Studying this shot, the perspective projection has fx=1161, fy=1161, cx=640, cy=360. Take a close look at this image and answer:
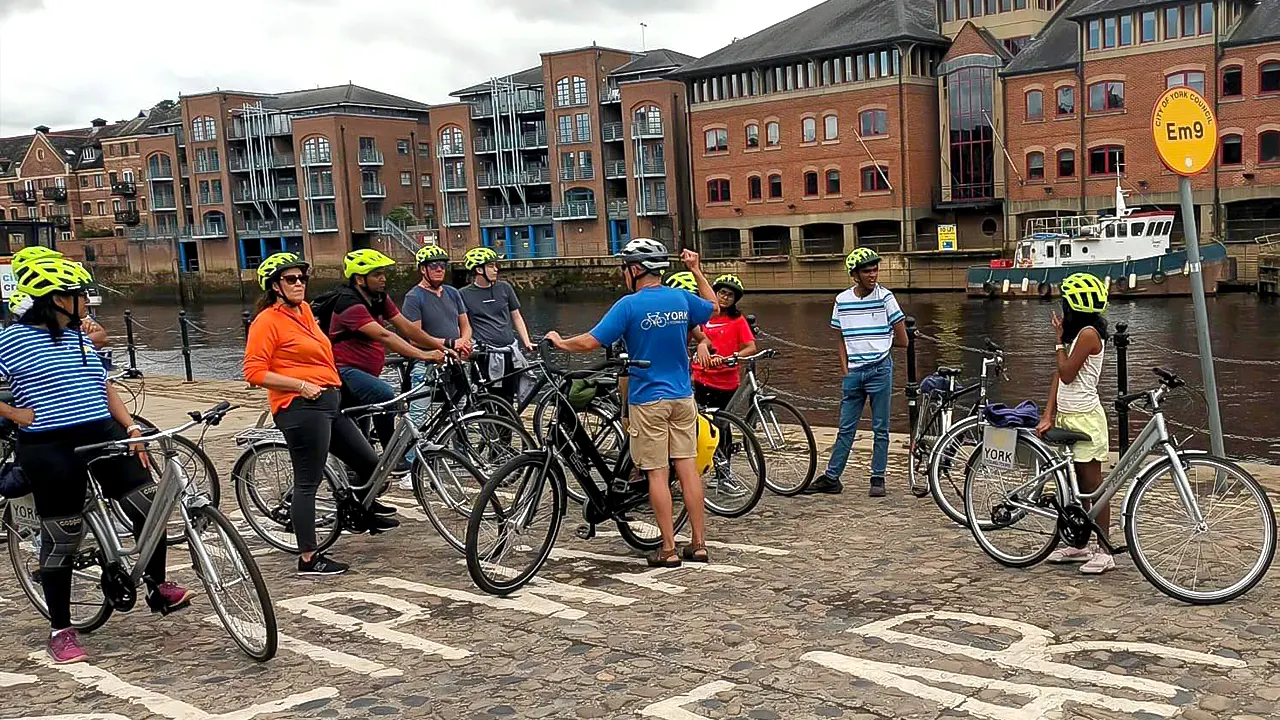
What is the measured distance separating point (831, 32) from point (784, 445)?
5785 cm

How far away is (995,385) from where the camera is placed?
23609 millimetres

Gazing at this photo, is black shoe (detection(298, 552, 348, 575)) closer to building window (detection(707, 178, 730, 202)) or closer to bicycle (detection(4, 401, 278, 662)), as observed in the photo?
bicycle (detection(4, 401, 278, 662))

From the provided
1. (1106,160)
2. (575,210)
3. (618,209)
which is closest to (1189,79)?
(1106,160)

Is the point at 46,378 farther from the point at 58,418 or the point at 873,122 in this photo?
the point at 873,122

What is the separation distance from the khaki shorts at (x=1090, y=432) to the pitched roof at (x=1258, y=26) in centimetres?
5111

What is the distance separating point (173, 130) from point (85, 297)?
3897 inches

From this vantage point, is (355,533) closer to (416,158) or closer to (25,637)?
(25,637)

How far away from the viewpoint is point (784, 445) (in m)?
9.27

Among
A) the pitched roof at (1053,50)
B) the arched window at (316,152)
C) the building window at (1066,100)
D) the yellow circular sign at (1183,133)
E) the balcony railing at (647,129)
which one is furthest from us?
the arched window at (316,152)

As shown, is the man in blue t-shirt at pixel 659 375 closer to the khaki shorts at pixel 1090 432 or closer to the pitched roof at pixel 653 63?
the khaki shorts at pixel 1090 432

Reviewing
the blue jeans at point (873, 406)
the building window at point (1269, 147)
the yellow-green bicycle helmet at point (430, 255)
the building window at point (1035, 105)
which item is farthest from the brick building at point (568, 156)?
the blue jeans at point (873, 406)

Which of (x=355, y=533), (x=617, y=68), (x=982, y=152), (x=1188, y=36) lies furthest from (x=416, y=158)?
(x=355, y=533)

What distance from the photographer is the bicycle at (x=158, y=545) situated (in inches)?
222

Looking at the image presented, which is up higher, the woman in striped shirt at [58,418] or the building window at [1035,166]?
the building window at [1035,166]
